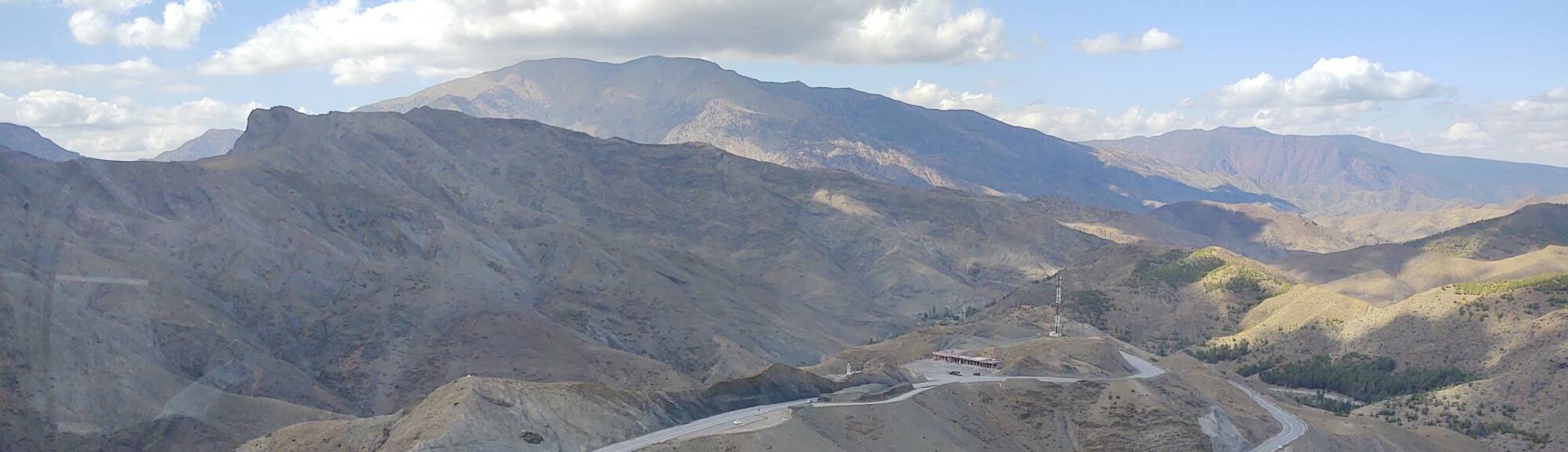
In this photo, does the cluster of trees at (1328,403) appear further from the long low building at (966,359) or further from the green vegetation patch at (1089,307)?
the green vegetation patch at (1089,307)

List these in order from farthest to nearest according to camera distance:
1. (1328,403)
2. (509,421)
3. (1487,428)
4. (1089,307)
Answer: (1089,307), (1328,403), (1487,428), (509,421)

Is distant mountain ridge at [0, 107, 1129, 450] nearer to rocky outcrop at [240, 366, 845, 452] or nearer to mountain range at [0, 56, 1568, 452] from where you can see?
mountain range at [0, 56, 1568, 452]

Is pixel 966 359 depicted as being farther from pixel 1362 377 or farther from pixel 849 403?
pixel 1362 377

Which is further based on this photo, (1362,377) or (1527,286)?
Result: (1527,286)

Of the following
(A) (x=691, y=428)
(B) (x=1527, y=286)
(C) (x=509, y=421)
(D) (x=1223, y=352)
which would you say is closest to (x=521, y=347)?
(A) (x=691, y=428)

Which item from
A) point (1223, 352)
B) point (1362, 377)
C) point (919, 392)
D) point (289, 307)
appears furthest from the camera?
point (1223, 352)

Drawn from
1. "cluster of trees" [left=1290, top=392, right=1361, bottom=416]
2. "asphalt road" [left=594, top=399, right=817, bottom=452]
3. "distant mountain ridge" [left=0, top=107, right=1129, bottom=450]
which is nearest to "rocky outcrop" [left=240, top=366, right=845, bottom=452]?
"asphalt road" [left=594, top=399, right=817, bottom=452]

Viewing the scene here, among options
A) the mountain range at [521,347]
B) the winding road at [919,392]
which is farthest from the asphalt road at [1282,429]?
the mountain range at [521,347]
